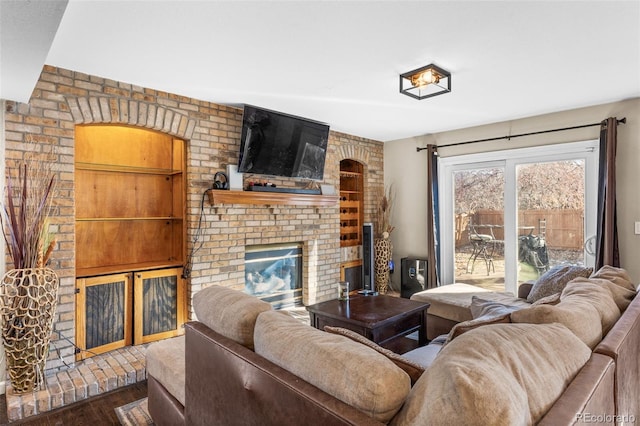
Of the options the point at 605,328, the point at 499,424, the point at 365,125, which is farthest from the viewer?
the point at 365,125

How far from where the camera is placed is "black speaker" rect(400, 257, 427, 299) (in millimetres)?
4969

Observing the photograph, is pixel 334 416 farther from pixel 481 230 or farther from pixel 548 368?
pixel 481 230

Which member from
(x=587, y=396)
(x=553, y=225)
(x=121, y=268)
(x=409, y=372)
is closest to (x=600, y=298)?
(x=587, y=396)

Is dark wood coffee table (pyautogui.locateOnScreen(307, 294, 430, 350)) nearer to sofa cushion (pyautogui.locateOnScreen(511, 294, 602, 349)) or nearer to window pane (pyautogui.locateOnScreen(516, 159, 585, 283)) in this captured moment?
sofa cushion (pyautogui.locateOnScreen(511, 294, 602, 349))

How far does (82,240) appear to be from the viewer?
3.32 meters

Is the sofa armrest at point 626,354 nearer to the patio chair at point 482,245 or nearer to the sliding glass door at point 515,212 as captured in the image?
the sliding glass door at point 515,212

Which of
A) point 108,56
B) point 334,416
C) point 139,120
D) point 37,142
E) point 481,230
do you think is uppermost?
point 108,56

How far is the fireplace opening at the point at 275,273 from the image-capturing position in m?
4.04

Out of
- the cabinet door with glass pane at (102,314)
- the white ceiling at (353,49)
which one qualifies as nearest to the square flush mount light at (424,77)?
the white ceiling at (353,49)

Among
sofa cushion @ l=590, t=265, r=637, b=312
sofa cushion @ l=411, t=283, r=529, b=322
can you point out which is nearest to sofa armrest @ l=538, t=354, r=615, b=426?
sofa cushion @ l=590, t=265, r=637, b=312

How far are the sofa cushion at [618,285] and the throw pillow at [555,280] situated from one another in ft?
2.10

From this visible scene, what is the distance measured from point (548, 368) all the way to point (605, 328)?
2.72 ft

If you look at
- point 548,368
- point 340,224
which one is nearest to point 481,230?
point 340,224

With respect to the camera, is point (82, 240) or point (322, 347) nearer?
point (322, 347)
